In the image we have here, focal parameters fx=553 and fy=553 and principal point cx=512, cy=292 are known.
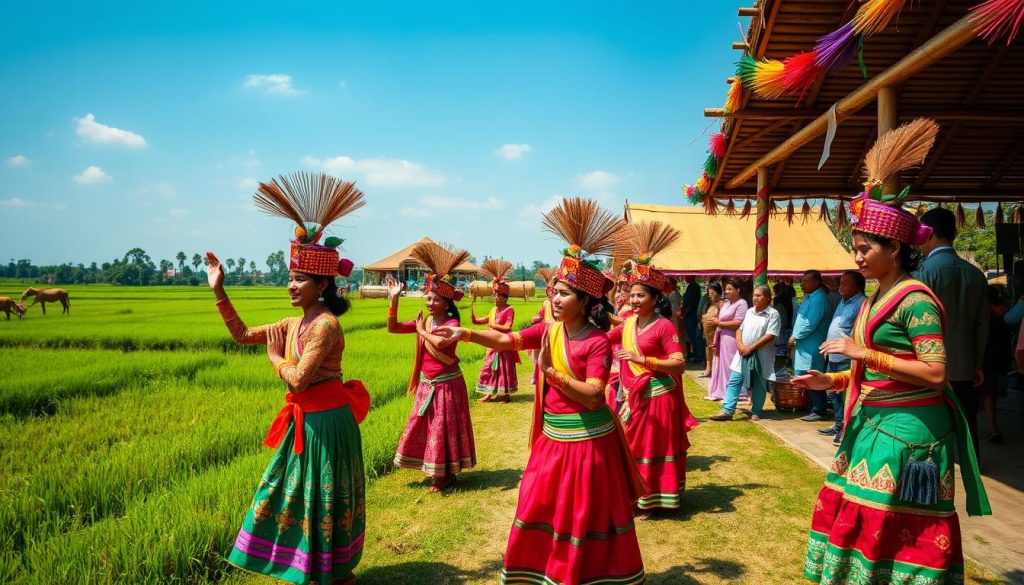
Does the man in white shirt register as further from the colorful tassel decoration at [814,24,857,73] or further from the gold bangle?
the gold bangle

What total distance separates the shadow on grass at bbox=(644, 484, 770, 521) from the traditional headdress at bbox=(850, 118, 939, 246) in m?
2.72

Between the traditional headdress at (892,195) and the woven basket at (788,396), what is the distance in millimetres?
5367

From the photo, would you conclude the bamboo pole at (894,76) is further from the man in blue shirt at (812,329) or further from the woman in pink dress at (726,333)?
the woman in pink dress at (726,333)

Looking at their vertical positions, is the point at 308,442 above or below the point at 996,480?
above

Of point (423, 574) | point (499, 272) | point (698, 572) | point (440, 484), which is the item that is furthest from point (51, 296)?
point (698, 572)

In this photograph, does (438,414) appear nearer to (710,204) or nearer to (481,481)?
(481,481)

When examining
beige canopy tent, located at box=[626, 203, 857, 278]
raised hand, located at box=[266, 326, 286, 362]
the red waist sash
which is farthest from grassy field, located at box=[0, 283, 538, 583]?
beige canopy tent, located at box=[626, 203, 857, 278]

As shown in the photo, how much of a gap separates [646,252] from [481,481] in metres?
2.64

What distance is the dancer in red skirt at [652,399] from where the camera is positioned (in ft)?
14.1

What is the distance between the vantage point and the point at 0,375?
8859mm

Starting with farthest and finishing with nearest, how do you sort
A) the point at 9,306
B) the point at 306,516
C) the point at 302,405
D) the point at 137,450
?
the point at 9,306 < the point at 137,450 < the point at 302,405 < the point at 306,516

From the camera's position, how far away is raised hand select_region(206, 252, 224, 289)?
3240 mm

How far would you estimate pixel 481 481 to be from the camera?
527 cm

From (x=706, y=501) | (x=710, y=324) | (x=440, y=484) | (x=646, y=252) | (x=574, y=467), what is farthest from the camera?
(x=710, y=324)
